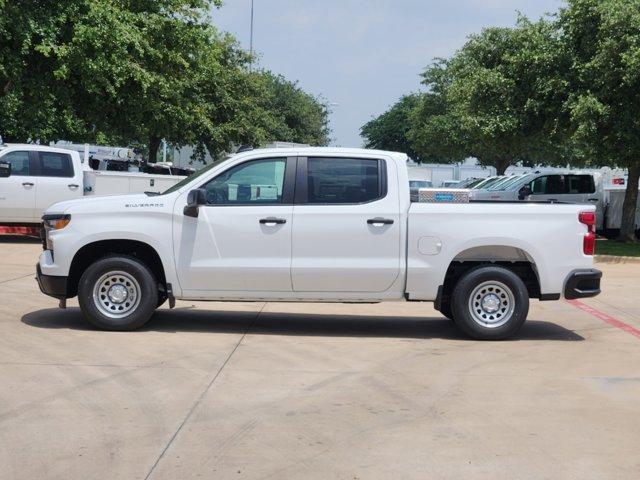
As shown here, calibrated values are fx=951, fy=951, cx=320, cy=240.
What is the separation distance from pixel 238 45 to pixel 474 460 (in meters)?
42.2

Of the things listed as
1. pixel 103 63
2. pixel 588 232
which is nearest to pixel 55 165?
pixel 103 63

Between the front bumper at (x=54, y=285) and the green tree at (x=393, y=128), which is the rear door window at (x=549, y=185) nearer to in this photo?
the front bumper at (x=54, y=285)

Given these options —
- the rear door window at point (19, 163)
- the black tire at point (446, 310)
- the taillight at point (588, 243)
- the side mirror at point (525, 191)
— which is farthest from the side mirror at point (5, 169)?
the taillight at point (588, 243)

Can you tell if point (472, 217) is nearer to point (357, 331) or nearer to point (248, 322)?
point (357, 331)

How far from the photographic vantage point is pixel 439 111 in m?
64.0

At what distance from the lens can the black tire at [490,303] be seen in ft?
31.9

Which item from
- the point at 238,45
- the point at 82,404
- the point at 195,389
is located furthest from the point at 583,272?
the point at 238,45

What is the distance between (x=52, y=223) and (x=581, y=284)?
17.9ft

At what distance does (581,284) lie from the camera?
9.75 metres

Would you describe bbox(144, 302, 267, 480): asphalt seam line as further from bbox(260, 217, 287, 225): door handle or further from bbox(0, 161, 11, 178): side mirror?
bbox(0, 161, 11, 178): side mirror

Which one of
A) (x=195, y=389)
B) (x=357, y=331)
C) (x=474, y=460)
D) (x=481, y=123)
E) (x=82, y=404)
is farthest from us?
(x=481, y=123)

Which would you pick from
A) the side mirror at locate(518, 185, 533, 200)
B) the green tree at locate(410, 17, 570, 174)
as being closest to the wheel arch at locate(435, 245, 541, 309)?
the green tree at locate(410, 17, 570, 174)

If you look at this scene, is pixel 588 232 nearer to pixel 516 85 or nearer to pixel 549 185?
pixel 516 85

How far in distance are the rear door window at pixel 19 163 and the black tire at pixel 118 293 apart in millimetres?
11650
